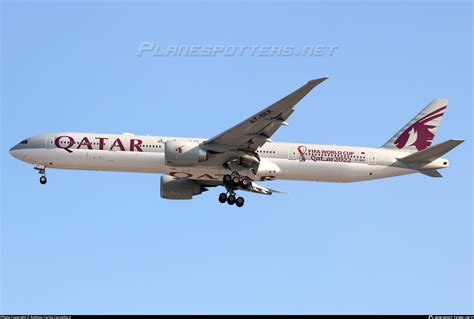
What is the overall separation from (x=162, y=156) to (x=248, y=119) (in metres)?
5.58

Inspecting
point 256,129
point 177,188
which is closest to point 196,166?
point 256,129

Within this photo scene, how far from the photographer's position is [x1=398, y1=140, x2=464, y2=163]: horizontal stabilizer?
47844mm

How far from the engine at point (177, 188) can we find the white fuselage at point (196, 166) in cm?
253

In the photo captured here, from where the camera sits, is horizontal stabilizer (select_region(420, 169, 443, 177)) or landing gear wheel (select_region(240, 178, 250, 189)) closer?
landing gear wheel (select_region(240, 178, 250, 189))

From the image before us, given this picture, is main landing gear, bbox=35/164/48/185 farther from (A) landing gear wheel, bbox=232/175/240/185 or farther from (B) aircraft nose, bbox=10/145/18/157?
(A) landing gear wheel, bbox=232/175/240/185

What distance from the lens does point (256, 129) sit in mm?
47219

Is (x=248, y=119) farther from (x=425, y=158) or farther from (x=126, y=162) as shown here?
(x=425, y=158)

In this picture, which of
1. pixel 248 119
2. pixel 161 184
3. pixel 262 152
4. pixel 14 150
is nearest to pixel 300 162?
pixel 262 152

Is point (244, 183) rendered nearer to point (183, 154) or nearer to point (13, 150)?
point (183, 154)

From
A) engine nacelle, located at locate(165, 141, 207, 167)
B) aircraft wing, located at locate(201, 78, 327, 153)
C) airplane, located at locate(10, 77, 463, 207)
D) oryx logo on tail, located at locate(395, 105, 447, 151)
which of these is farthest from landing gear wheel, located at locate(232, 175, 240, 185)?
oryx logo on tail, located at locate(395, 105, 447, 151)

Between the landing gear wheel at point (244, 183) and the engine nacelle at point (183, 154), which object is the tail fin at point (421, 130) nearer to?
the landing gear wheel at point (244, 183)

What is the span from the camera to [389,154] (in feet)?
170

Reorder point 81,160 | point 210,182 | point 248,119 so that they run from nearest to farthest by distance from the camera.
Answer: point 248,119, point 81,160, point 210,182

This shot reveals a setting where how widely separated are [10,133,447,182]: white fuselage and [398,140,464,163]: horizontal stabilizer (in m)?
0.44
